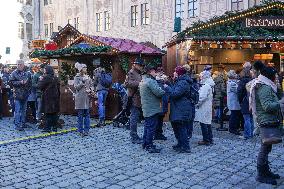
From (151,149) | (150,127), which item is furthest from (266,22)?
(151,149)

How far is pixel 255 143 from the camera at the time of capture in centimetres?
849

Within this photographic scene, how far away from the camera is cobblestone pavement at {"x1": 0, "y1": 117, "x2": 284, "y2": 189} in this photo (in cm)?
546

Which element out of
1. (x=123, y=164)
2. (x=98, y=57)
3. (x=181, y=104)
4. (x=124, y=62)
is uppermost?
(x=98, y=57)

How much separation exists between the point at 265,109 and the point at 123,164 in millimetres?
2746

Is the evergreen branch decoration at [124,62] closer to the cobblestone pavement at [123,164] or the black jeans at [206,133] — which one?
the cobblestone pavement at [123,164]

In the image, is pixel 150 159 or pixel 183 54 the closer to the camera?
pixel 150 159

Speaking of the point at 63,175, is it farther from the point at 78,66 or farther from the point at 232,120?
the point at 232,120

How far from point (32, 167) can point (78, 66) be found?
3686 mm

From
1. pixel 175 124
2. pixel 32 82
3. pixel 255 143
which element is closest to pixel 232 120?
pixel 255 143

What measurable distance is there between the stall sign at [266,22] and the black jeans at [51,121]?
811 cm

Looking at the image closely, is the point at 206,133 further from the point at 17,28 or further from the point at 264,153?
the point at 17,28

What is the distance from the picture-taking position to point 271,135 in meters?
5.33

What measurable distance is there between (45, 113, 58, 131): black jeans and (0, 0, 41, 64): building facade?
25110 millimetres


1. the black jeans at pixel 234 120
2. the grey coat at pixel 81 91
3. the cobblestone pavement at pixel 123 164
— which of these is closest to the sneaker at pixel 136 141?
the cobblestone pavement at pixel 123 164
